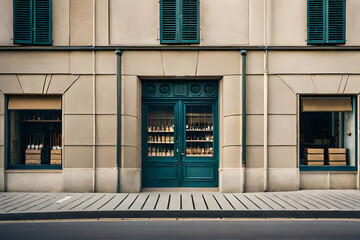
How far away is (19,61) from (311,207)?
30.3ft

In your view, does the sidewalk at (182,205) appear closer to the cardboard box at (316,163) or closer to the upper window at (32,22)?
the cardboard box at (316,163)

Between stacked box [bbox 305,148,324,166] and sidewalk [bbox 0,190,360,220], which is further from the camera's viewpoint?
stacked box [bbox 305,148,324,166]

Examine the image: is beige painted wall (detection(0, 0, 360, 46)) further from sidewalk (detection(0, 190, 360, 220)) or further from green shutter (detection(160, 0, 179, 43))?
sidewalk (detection(0, 190, 360, 220))

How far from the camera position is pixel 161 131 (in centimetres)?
1086

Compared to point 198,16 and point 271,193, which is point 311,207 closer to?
point 271,193

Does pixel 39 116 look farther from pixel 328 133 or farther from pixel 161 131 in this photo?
pixel 328 133

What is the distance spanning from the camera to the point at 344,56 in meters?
10.3

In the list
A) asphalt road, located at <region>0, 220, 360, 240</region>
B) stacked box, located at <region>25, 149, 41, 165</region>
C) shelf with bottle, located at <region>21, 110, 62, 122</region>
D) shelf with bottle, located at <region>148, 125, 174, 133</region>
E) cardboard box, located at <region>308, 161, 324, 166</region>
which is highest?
shelf with bottle, located at <region>21, 110, 62, 122</region>

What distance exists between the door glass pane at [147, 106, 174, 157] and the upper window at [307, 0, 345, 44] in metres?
5.02

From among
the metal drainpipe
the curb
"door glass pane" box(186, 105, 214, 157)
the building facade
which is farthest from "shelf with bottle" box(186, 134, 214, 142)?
the curb

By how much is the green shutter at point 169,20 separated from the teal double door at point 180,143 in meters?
2.01

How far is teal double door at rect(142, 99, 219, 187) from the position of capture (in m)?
10.8

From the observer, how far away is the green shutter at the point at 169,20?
10352mm

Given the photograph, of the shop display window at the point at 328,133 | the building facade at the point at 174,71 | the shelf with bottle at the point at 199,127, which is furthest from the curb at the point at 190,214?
the shelf with bottle at the point at 199,127
